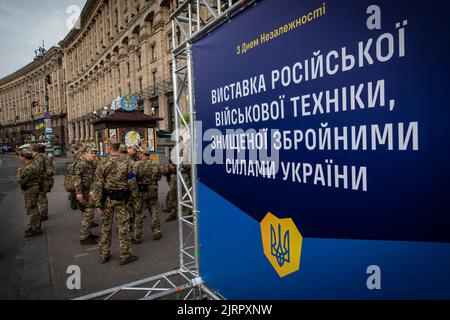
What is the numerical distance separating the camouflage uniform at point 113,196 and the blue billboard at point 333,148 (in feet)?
7.48

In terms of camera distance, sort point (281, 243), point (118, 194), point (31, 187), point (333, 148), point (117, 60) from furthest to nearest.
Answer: point (117, 60) → point (31, 187) → point (118, 194) → point (281, 243) → point (333, 148)

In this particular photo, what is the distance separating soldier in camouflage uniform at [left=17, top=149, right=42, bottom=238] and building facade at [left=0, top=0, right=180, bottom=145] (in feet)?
21.9

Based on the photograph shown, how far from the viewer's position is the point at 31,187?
646cm

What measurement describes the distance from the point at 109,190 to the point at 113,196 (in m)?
0.13

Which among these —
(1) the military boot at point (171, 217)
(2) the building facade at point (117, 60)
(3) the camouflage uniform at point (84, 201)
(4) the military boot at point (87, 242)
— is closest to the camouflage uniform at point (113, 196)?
(3) the camouflage uniform at point (84, 201)

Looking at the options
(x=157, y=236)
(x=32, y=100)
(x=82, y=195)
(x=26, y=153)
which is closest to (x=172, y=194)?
(x=157, y=236)

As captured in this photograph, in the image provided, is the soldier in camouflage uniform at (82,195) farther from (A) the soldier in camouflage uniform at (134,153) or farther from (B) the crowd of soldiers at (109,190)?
(A) the soldier in camouflage uniform at (134,153)

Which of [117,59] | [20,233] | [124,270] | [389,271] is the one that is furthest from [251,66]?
[117,59]

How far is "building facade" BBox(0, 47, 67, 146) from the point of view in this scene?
2236 inches

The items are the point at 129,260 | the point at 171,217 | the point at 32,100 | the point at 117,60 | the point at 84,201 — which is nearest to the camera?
the point at 129,260

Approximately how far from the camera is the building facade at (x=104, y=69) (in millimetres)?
24688

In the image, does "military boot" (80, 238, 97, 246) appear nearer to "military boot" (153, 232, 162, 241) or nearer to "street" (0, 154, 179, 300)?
"street" (0, 154, 179, 300)

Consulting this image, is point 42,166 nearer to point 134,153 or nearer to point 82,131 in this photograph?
point 134,153
